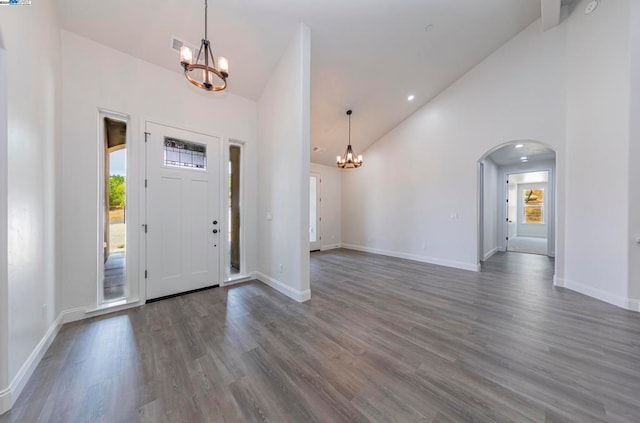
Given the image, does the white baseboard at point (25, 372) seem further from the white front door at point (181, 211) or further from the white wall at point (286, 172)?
the white wall at point (286, 172)

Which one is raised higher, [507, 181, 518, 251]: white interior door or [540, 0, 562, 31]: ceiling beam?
[540, 0, 562, 31]: ceiling beam

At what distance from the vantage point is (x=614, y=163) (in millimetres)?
3104

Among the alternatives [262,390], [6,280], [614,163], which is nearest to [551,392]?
[262,390]

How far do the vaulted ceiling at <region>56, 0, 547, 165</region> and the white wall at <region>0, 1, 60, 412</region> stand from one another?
2.50 ft

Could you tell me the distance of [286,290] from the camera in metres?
3.44

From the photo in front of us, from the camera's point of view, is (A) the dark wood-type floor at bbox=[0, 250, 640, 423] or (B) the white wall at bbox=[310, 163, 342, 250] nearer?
(A) the dark wood-type floor at bbox=[0, 250, 640, 423]

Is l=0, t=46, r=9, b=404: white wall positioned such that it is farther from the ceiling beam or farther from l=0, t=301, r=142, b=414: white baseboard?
the ceiling beam

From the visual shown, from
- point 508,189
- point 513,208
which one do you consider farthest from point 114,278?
point 513,208

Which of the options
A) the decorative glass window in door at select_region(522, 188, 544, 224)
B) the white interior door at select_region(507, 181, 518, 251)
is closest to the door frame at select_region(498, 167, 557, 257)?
the white interior door at select_region(507, 181, 518, 251)

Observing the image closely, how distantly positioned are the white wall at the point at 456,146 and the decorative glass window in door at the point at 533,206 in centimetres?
868

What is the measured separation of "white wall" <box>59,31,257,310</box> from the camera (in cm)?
264

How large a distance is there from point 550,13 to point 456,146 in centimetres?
231

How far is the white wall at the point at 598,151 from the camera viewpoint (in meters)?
3.01

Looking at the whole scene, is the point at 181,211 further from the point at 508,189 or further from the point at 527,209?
Result: the point at 527,209
